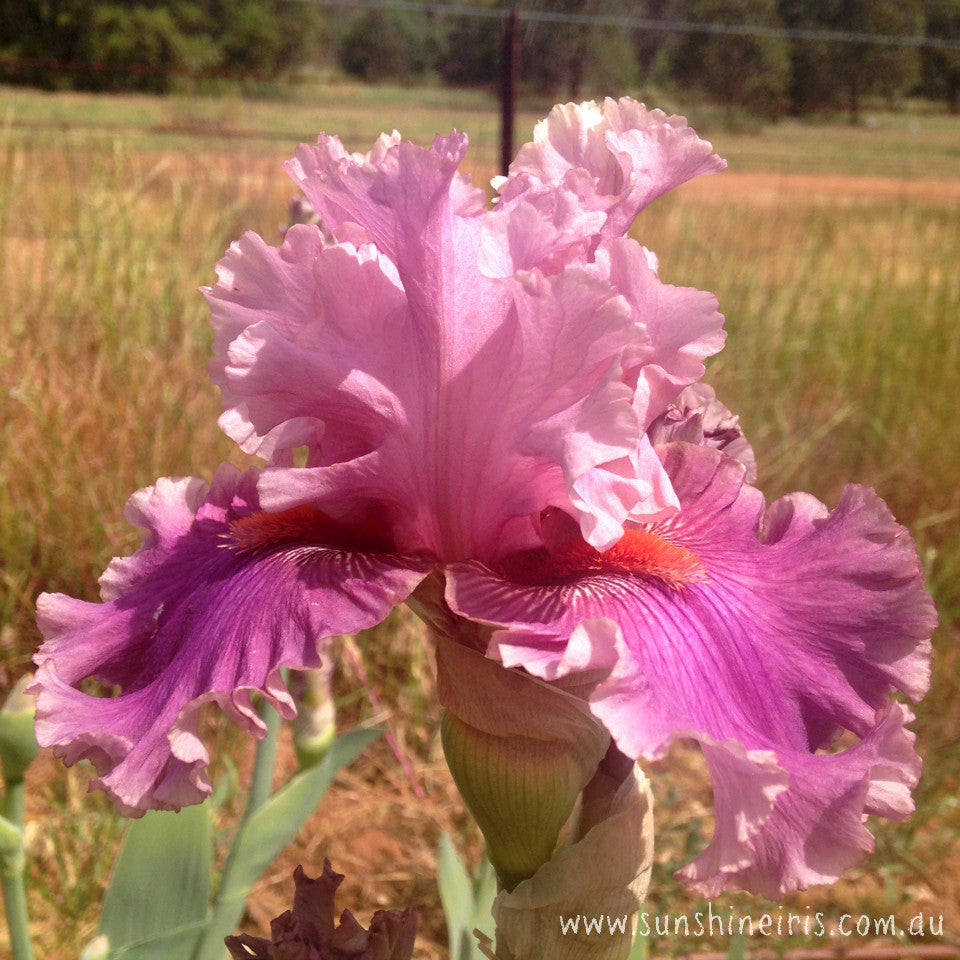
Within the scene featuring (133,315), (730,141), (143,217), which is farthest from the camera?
(730,141)

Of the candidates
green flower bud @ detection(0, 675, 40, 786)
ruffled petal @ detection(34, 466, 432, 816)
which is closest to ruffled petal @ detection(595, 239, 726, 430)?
ruffled petal @ detection(34, 466, 432, 816)

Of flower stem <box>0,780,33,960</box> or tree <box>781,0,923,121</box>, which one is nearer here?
flower stem <box>0,780,33,960</box>

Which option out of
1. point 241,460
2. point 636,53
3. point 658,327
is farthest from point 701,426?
point 636,53

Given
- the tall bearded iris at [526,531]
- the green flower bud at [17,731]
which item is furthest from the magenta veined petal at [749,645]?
the green flower bud at [17,731]

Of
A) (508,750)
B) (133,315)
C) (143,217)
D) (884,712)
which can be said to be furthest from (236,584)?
(143,217)

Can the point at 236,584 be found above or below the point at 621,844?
above

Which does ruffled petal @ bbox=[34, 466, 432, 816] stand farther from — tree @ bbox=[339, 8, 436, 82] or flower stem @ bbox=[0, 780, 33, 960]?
tree @ bbox=[339, 8, 436, 82]

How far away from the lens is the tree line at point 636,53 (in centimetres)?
721

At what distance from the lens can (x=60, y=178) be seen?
12.9 feet

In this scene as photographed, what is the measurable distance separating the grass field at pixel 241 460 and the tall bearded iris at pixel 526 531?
1344 millimetres

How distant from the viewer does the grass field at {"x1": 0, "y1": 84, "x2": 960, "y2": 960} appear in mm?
2531

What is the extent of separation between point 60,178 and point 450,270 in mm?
3664

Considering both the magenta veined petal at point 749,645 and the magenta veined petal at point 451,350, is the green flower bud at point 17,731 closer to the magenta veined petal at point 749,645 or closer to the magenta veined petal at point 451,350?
the magenta veined petal at point 451,350

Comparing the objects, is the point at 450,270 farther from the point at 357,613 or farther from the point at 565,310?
the point at 357,613
